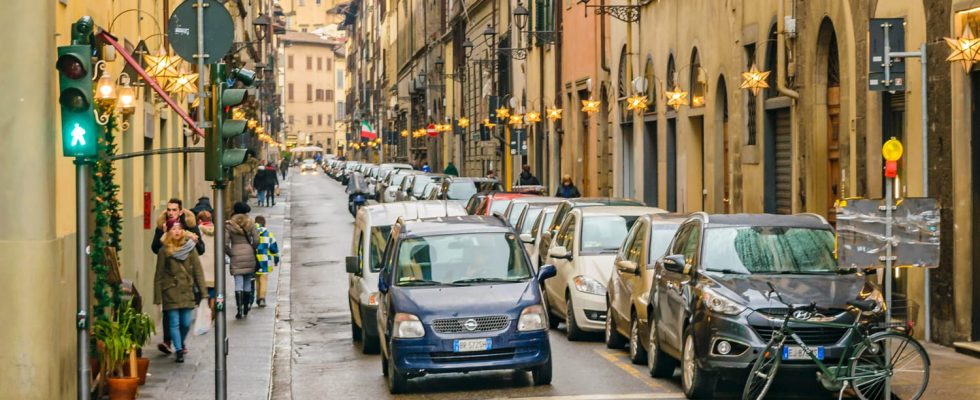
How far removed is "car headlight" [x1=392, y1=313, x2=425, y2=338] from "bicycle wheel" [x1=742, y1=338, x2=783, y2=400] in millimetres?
3297

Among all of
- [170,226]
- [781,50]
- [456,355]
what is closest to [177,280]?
[170,226]

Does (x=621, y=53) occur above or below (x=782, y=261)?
above

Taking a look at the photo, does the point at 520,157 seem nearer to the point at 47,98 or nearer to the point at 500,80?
the point at 500,80

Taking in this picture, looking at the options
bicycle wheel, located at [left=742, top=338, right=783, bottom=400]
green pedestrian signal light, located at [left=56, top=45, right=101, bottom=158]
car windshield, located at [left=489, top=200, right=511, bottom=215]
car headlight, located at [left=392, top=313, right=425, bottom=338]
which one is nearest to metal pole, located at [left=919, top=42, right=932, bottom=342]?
bicycle wheel, located at [left=742, top=338, right=783, bottom=400]

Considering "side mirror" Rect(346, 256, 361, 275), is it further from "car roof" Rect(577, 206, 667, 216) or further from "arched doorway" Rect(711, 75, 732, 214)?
"arched doorway" Rect(711, 75, 732, 214)

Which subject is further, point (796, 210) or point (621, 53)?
point (621, 53)

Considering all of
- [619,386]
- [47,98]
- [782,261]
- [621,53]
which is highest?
[621,53]

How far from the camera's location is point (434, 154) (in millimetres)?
85562

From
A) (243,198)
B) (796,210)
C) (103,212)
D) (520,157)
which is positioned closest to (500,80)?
(520,157)

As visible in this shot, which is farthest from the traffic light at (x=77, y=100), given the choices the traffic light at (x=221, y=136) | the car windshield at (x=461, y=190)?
the car windshield at (x=461, y=190)

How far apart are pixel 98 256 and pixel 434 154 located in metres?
71.0

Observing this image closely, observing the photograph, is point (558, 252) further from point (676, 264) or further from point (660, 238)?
point (676, 264)

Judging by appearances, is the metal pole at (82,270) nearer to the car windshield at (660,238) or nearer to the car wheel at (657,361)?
the car wheel at (657,361)

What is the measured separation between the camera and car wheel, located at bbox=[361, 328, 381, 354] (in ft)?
60.5
